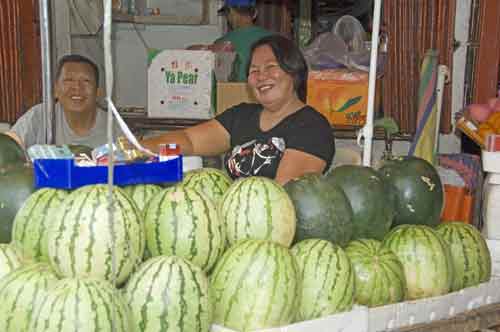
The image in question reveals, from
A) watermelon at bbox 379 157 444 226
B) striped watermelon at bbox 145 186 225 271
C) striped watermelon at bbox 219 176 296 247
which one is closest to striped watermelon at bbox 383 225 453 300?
watermelon at bbox 379 157 444 226

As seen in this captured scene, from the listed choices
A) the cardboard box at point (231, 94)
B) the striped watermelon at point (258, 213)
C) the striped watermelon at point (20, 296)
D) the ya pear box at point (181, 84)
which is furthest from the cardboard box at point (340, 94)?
the striped watermelon at point (20, 296)

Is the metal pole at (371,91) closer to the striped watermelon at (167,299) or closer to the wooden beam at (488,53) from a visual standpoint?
the striped watermelon at (167,299)

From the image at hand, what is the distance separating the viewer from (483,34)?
193 inches

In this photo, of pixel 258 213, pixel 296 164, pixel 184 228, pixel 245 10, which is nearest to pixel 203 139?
pixel 296 164

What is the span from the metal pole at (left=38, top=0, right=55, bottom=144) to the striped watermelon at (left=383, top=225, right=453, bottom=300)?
1.24m

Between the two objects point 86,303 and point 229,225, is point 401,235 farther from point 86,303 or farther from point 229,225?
point 86,303

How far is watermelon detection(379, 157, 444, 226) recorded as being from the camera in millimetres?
2508

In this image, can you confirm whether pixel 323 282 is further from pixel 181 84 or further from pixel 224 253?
pixel 181 84

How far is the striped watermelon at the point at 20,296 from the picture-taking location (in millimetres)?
1632

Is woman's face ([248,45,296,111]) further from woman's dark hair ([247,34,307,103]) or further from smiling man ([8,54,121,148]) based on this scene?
smiling man ([8,54,121,148])

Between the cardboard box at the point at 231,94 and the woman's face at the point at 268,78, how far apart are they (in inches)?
58.3

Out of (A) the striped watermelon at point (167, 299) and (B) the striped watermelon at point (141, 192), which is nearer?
(A) the striped watermelon at point (167, 299)

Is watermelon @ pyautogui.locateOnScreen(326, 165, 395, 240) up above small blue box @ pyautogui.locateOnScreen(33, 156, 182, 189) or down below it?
below

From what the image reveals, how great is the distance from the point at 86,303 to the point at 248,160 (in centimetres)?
181
